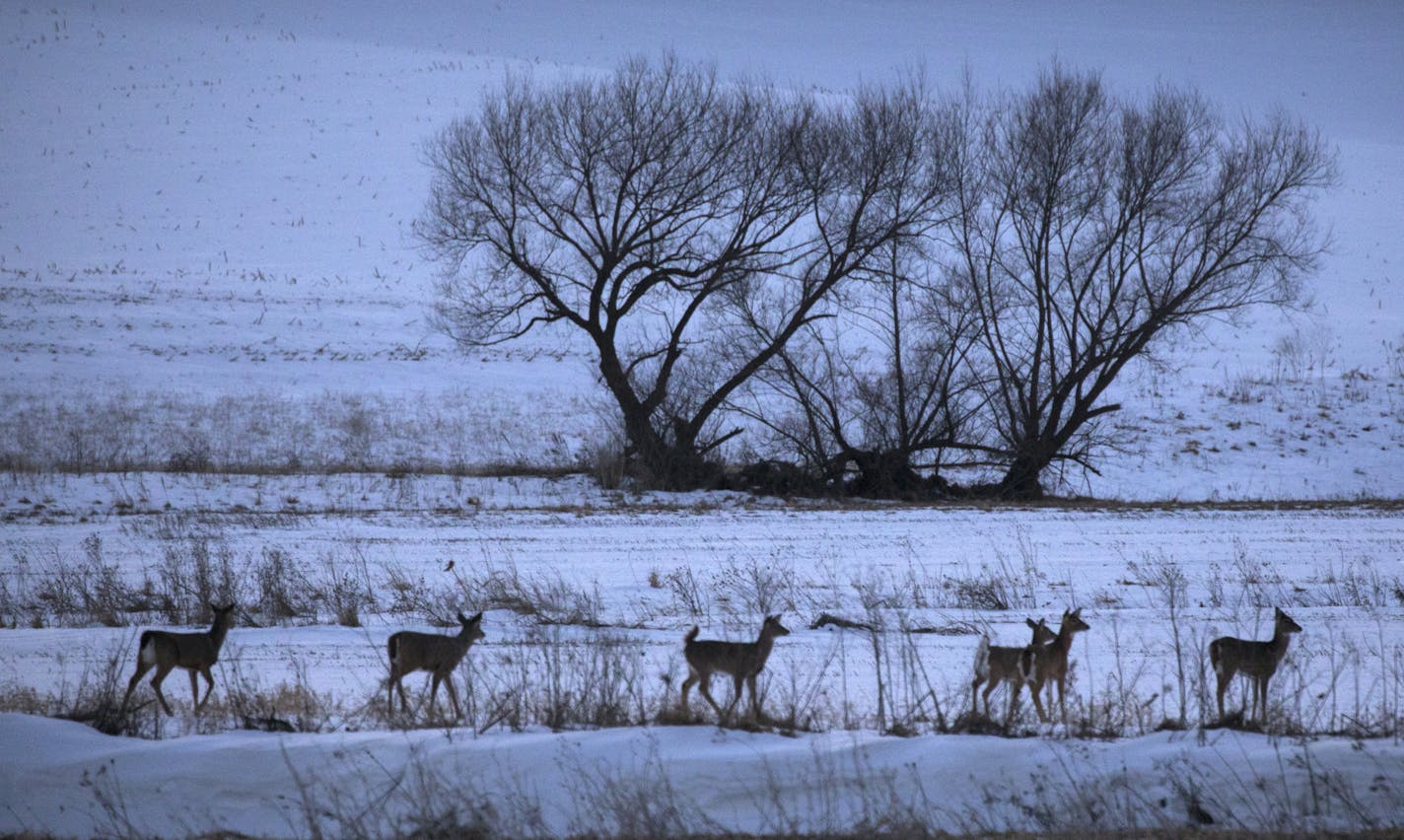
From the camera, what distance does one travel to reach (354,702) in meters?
8.66

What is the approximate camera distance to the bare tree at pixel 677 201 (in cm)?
2420

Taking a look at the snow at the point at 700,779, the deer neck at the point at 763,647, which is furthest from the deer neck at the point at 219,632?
the deer neck at the point at 763,647

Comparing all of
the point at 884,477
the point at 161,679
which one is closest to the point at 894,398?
the point at 884,477

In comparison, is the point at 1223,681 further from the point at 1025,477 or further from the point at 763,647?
the point at 1025,477

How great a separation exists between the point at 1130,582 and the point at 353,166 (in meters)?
71.2

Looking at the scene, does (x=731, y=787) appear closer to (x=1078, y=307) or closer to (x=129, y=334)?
(x=1078, y=307)

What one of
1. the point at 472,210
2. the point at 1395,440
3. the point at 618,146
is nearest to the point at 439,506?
the point at 472,210

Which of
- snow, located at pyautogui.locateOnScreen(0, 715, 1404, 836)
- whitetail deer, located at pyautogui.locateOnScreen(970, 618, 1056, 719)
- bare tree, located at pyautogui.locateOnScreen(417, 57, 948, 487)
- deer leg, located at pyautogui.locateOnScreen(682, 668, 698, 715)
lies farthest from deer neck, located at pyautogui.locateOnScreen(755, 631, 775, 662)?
bare tree, located at pyautogui.locateOnScreen(417, 57, 948, 487)

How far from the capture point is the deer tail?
7.57 meters

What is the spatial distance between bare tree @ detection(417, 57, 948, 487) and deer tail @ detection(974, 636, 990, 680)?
16.9 m

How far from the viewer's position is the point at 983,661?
7.65 m

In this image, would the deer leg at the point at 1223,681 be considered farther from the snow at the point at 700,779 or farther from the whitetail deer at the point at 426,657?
the whitetail deer at the point at 426,657

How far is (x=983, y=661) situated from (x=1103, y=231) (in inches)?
778

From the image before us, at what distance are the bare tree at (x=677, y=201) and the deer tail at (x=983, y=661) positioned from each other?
55.4ft
